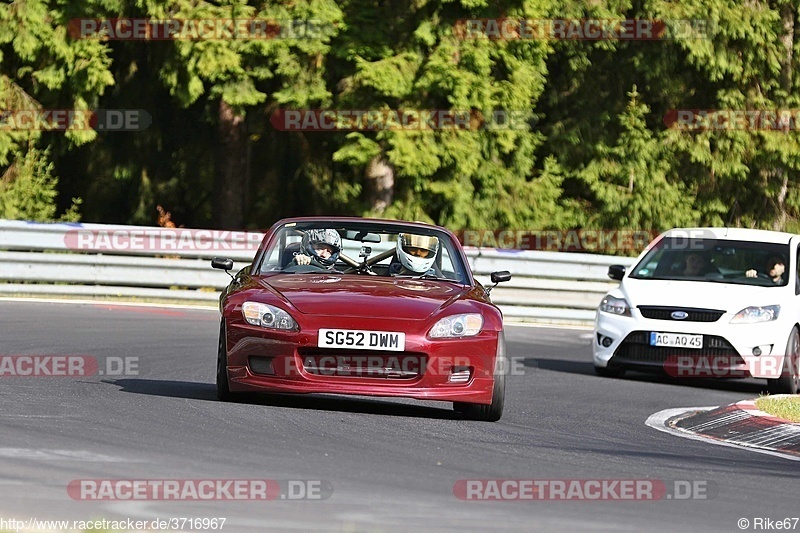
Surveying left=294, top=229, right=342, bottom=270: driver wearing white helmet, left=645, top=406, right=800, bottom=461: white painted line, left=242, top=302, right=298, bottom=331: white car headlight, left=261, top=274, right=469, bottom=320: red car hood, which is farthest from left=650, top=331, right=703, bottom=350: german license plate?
left=242, top=302, right=298, bottom=331: white car headlight

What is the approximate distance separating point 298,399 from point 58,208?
20.9 metres

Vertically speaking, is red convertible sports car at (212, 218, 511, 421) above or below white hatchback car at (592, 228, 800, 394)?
above

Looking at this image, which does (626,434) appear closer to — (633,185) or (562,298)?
(562,298)

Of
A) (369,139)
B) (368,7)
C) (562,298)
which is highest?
(368,7)

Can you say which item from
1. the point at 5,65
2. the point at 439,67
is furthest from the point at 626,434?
the point at 5,65

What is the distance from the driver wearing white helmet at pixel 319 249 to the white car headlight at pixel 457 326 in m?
1.43

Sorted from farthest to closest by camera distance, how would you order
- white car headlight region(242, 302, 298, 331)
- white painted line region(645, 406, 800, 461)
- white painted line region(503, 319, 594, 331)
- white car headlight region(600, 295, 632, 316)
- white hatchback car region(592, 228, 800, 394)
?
white painted line region(503, 319, 594, 331), white car headlight region(600, 295, 632, 316), white hatchback car region(592, 228, 800, 394), white painted line region(645, 406, 800, 461), white car headlight region(242, 302, 298, 331)

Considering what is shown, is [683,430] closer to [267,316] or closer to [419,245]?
[419,245]

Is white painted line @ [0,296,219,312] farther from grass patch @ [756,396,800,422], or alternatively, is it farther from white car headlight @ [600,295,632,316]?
grass patch @ [756,396,800,422]

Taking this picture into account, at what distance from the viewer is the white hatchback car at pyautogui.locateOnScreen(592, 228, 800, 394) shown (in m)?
14.9

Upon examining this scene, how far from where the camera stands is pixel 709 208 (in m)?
32.4

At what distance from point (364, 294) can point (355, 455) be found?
7.30 ft

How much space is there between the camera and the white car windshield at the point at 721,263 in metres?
15.7

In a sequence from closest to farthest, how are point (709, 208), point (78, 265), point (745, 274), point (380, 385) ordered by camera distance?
point (380, 385)
point (745, 274)
point (78, 265)
point (709, 208)
